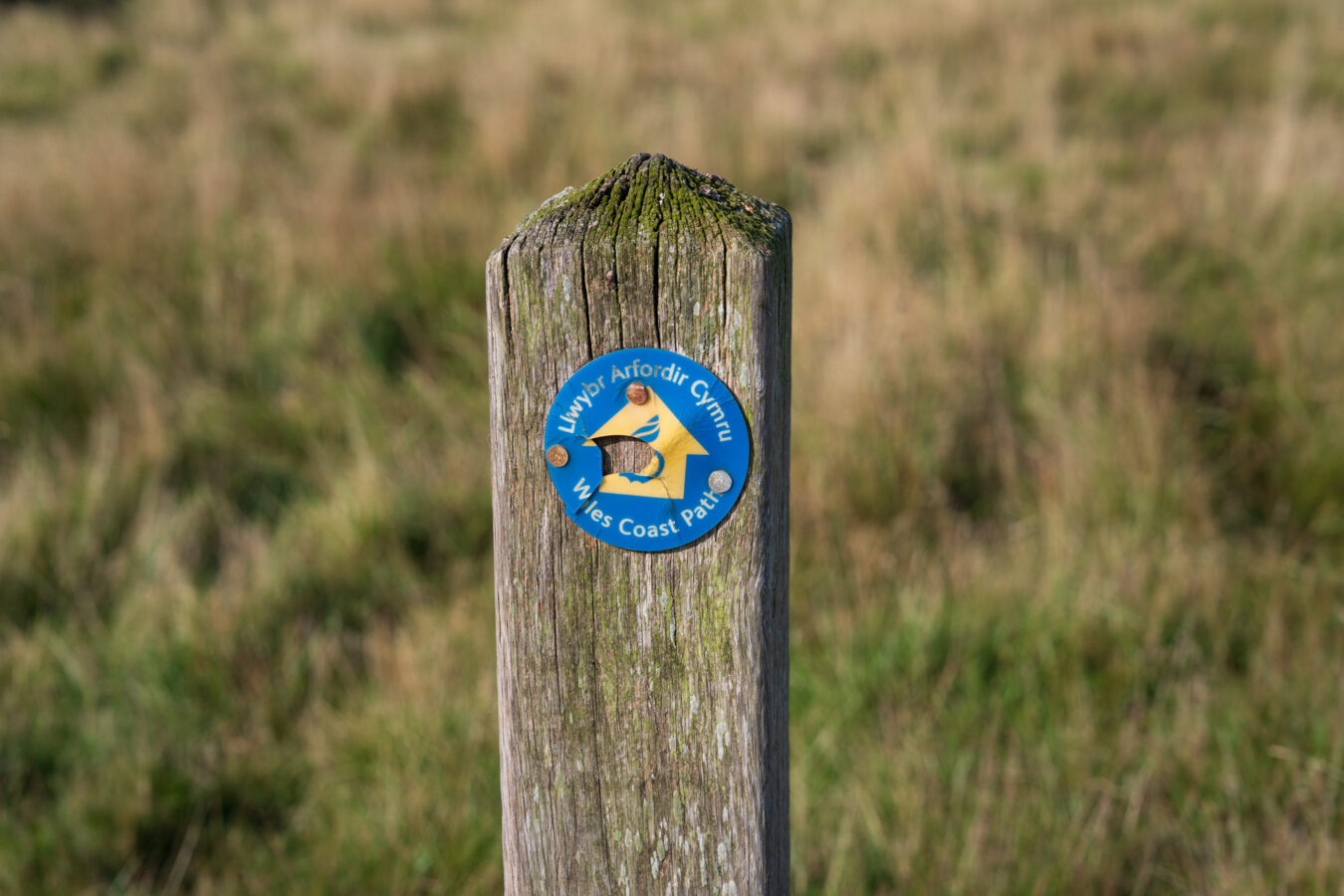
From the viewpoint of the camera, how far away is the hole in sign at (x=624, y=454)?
0.98 m

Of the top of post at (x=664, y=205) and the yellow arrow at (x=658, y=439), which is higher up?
the top of post at (x=664, y=205)

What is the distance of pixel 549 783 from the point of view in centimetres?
109

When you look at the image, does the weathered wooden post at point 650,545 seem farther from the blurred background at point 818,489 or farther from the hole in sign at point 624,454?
the blurred background at point 818,489

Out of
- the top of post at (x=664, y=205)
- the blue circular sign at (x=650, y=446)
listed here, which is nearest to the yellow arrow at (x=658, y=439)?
the blue circular sign at (x=650, y=446)

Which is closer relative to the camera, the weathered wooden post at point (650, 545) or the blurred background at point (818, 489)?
the weathered wooden post at point (650, 545)

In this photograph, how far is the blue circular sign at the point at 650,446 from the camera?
0.96 metres

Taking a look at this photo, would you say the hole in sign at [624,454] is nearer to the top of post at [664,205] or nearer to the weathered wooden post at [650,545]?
the weathered wooden post at [650,545]

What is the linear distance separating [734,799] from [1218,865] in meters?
1.17

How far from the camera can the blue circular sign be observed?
0.96 metres

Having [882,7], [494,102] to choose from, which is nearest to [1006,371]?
[494,102]

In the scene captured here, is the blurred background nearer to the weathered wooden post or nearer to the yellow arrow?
the weathered wooden post

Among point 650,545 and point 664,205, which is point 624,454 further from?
point 664,205

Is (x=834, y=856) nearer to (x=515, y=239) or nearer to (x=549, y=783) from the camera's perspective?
(x=549, y=783)

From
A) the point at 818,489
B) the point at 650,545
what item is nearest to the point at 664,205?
the point at 650,545
